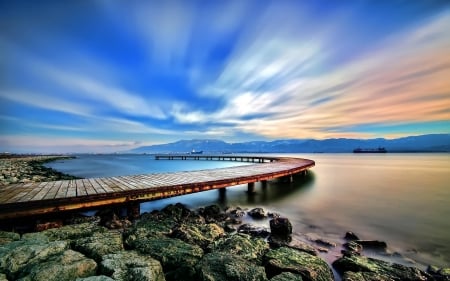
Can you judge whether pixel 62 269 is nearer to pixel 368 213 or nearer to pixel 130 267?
pixel 130 267

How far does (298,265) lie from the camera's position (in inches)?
145

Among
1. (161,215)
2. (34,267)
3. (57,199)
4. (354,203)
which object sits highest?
(57,199)

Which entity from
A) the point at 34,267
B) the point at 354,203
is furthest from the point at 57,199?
the point at 354,203

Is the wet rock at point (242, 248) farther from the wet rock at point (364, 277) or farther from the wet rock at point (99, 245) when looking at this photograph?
the wet rock at point (99, 245)

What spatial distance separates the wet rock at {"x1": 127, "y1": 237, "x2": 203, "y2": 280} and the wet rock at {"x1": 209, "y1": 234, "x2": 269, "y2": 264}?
45cm

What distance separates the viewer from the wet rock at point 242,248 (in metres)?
4.02

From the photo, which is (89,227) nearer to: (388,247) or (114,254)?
(114,254)

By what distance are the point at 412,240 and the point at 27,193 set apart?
34.5 feet

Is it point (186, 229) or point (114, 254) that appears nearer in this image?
point (114, 254)

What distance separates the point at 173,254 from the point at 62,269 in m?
1.51

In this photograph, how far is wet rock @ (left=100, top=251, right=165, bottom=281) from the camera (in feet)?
9.73

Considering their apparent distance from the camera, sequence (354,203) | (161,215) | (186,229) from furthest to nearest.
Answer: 1. (354,203)
2. (161,215)
3. (186,229)

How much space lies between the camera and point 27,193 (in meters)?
5.93

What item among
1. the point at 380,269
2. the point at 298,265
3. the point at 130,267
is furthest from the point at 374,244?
the point at 130,267
